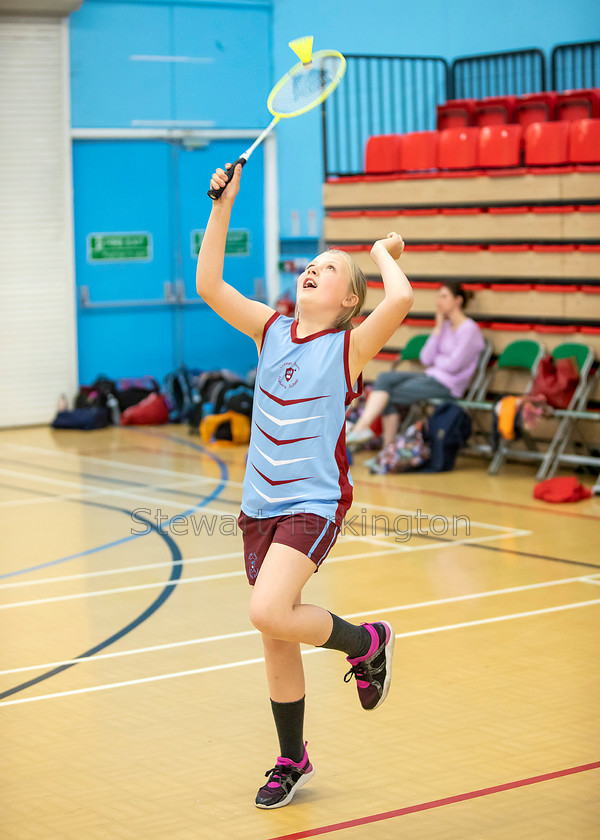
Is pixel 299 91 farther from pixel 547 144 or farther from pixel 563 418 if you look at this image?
pixel 547 144

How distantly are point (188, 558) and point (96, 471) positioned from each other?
3587 mm

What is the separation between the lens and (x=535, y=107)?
38.5 feet

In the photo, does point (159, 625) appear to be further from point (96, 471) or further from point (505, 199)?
point (505, 199)

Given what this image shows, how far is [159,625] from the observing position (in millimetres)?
6133

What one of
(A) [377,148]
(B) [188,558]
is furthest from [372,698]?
(A) [377,148]

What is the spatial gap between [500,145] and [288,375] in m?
7.53

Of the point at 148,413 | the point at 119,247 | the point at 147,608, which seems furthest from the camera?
the point at 119,247

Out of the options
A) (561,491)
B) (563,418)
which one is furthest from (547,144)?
(561,491)

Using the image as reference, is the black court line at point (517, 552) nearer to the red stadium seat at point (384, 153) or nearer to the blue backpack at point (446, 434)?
the blue backpack at point (446, 434)

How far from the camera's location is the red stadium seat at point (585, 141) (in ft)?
33.0

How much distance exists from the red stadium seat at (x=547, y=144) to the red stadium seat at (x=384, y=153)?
1.66 metres

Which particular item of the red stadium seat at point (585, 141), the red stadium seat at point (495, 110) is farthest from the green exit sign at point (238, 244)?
the red stadium seat at point (585, 141)

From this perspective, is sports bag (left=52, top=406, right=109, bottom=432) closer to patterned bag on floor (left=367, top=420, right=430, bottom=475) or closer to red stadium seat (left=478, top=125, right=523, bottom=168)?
patterned bag on floor (left=367, top=420, right=430, bottom=475)

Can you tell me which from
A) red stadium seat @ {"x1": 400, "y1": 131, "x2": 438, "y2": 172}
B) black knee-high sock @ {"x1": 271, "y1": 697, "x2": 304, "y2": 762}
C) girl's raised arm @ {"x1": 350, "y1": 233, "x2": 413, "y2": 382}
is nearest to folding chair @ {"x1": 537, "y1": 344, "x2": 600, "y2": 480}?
red stadium seat @ {"x1": 400, "y1": 131, "x2": 438, "y2": 172}
